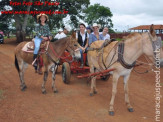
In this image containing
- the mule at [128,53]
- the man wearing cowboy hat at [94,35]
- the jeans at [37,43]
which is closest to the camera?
the mule at [128,53]

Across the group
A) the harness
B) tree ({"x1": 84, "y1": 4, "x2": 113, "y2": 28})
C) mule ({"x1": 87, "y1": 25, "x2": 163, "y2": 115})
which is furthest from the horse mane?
tree ({"x1": 84, "y1": 4, "x2": 113, "y2": 28})

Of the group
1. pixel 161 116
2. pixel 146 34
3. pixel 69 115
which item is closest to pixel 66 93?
pixel 69 115

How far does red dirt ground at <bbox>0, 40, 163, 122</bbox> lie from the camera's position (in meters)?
4.25

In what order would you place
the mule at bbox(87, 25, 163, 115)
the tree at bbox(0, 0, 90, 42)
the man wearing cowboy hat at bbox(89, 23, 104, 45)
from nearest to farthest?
1. the mule at bbox(87, 25, 163, 115)
2. the man wearing cowboy hat at bbox(89, 23, 104, 45)
3. the tree at bbox(0, 0, 90, 42)

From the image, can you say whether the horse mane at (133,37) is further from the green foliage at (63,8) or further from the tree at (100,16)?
the tree at (100,16)

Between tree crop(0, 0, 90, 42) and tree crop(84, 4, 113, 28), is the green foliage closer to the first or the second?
tree crop(0, 0, 90, 42)

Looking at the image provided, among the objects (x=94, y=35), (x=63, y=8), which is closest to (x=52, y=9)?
(x=63, y=8)

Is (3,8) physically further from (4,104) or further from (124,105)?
(124,105)

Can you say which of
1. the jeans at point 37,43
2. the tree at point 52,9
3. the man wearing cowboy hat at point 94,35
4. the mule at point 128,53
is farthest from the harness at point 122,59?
the tree at point 52,9

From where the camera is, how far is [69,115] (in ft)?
14.3

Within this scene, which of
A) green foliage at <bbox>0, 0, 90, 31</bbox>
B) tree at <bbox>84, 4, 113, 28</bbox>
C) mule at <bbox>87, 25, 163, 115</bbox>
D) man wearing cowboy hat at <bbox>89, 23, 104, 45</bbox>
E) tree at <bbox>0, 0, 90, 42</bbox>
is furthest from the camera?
tree at <bbox>84, 4, 113, 28</bbox>

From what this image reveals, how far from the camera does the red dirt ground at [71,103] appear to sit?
13.9 ft

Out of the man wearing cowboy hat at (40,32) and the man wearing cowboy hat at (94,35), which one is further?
the man wearing cowboy hat at (94,35)

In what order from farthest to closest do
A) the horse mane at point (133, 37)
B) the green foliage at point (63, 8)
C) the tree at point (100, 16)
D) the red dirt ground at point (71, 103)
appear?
1. the tree at point (100, 16)
2. the green foliage at point (63, 8)
3. the red dirt ground at point (71, 103)
4. the horse mane at point (133, 37)
